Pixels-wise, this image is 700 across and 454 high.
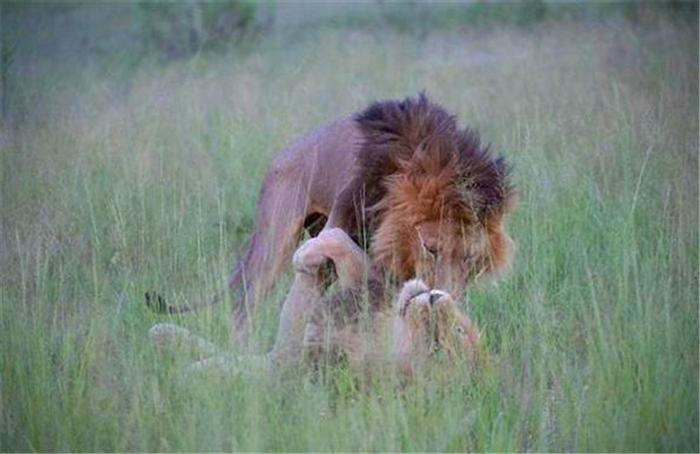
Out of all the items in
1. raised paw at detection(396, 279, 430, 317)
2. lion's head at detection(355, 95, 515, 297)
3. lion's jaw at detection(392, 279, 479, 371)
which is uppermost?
lion's head at detection(355, 95, 515, 297)

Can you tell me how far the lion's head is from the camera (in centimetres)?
440

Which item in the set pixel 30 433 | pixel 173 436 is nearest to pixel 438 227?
pixel 173 436

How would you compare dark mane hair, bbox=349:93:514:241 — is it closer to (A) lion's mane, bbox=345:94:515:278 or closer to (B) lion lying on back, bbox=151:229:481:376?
(A) lion's mane, bbox=345:94:515:278

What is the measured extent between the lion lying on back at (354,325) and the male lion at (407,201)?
112 millimetres

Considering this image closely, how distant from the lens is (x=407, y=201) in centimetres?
447

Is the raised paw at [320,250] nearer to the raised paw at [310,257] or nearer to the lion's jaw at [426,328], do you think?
the raised paw at [310,257]

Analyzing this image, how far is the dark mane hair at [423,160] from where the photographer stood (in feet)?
14.8

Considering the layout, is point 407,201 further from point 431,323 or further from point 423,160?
point 431,323

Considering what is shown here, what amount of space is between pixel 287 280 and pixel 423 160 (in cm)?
98

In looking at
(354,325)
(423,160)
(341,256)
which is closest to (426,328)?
(354,325)

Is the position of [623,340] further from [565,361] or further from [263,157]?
[263,157]

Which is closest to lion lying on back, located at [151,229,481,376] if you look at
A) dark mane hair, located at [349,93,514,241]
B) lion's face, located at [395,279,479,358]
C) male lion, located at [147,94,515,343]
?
lion's face, located at [395,279,479,358]

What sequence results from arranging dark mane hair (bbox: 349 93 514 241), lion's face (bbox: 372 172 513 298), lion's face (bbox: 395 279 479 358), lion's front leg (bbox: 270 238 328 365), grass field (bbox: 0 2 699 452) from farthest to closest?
dark mane hair (bbox: 349 93 514 241), lion's face (bbox: 372 172 513 298), lion's front leg (bbox: 270 238 328 365), lion's face (bbox: 395 279 479 358), grass field (bbox: 0 2 699 452)

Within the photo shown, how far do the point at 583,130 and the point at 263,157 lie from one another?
1958 mm
